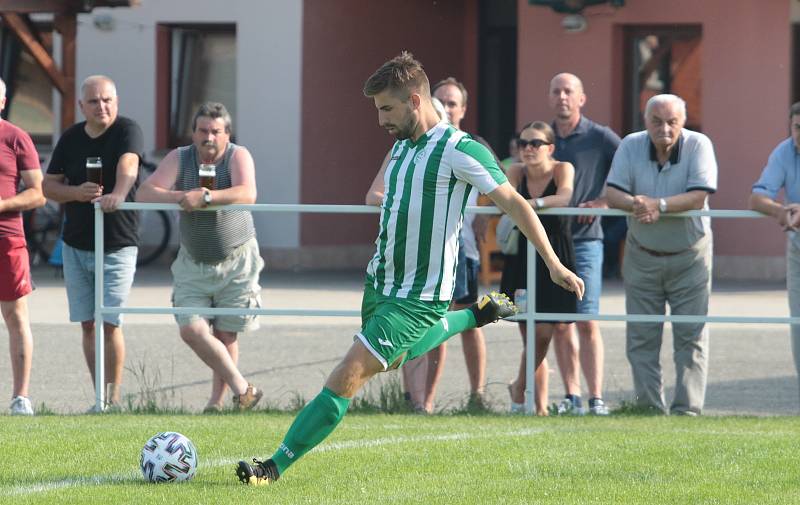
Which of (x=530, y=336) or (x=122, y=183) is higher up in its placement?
(x=122, y=183)

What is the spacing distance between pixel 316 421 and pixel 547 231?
131 inches

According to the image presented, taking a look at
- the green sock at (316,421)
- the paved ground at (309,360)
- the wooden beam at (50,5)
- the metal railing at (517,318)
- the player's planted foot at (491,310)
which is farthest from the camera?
the wooden beam at (50,5)

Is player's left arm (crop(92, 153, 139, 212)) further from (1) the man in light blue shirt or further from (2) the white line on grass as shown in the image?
(1) the man in light blue shirt

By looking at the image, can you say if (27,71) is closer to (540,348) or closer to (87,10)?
(87,10)

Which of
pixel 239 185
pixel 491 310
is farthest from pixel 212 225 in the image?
pixel 491 310

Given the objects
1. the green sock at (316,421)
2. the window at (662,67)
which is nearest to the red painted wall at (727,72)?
the window at (662,67)

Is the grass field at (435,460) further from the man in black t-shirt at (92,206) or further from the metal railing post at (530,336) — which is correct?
the man in black t-shirt at (92,206)

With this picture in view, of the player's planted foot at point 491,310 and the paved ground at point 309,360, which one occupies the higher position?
the player's planted foot at point 491,310

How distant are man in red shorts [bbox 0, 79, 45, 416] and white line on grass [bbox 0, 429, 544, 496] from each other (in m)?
2.54

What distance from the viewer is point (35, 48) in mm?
18609

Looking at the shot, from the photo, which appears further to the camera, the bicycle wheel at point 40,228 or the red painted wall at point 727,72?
the bicycle wheel at point 40,228

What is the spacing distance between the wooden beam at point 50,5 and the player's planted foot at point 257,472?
41.2 ft

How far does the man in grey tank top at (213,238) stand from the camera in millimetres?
9328

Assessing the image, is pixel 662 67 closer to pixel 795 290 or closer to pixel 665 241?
pixel 795 290
